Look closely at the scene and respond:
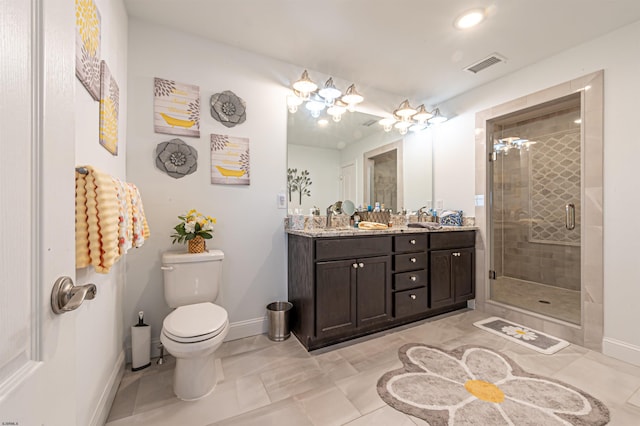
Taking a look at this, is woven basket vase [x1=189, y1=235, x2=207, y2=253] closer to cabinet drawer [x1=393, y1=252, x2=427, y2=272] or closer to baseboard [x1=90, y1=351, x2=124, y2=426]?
baseboard [x1=90, y1=351, x2=124, y2=426]

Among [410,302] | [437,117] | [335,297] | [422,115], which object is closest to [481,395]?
[410,302]

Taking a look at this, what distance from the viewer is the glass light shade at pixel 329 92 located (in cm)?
251

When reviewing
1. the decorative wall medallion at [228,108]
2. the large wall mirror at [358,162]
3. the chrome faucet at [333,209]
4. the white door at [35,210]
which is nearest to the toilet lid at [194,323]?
the white door at [35,210]

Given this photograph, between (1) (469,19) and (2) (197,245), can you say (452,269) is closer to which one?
(1) (469,19)

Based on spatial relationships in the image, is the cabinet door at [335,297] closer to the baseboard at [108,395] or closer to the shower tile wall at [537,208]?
the baseboard at [108,395]

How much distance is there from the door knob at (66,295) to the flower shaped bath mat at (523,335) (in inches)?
112

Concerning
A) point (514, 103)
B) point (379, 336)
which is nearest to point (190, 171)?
point (379, 336)

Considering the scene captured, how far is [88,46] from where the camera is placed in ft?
3.95

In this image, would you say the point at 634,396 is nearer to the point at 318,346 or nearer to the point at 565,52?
the point at 318,346

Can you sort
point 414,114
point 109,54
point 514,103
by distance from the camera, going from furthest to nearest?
point 414,114
point 514,103
point 109,54

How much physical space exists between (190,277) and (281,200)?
3.28 ft

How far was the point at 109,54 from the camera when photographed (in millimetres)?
1538

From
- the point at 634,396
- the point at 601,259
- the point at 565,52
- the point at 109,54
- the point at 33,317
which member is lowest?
the point at 634,396

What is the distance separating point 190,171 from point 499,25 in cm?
265
